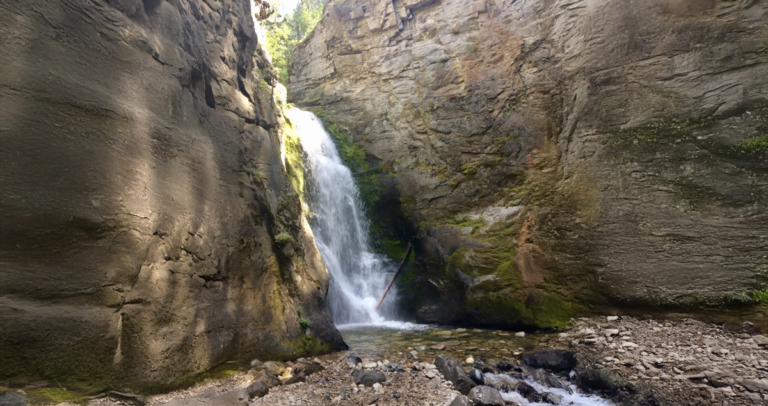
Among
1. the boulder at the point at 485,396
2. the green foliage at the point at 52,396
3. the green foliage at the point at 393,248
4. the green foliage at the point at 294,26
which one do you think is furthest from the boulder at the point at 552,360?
the green foliage at the point at 294,26

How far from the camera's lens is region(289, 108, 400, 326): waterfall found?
9.69 metres

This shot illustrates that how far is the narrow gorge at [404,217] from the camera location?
354cm

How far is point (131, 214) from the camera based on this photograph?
158 inches

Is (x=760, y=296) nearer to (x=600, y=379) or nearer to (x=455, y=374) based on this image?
(x=600, y=379)

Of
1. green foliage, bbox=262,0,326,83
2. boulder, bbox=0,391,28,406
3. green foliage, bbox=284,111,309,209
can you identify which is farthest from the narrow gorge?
green foliage, bbox=262,0,326,83

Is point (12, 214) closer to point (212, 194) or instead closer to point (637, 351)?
point (212, 194)

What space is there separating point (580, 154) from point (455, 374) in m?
6.13

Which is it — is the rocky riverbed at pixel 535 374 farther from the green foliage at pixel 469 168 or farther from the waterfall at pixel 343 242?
the green foliage at pixel 469 168

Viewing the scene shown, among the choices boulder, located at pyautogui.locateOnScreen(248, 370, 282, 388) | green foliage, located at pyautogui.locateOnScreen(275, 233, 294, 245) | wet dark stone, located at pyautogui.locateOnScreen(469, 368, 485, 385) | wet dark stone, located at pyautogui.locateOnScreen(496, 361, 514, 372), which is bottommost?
wet dark stone, located at pyautogui.locateOnScreen(496, 361, 514, 372)

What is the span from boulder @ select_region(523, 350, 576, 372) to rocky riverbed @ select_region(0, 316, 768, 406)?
2cm

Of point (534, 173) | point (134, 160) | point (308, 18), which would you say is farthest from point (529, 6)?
point (308, 18)

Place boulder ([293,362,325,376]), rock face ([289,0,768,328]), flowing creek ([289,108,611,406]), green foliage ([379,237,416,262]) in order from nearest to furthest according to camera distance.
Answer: boulder ([293,362,325,376]) < flowing creek ([289,108,611,406]) < rock face ([289,0,768,328]) < green foliage ([379,237,416,262])

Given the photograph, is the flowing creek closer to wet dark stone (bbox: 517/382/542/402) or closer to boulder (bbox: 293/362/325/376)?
wet dark stone (bbox: 517/382/542/402)

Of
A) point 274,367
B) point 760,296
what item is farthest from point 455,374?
point 760,296
